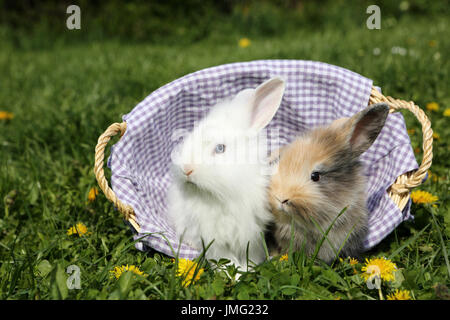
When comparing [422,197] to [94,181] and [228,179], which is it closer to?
[228,179]

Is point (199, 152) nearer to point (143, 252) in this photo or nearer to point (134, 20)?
point (143, 252)

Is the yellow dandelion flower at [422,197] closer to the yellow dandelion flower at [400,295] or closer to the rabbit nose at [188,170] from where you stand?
the yellow dandelion flower at [400,295]

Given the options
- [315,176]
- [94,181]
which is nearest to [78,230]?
[94,181]

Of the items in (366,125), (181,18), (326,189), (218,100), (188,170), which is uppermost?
(181,18)

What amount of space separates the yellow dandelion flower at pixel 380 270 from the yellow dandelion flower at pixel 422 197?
2.29ft

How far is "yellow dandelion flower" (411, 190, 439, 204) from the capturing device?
2.46 metres

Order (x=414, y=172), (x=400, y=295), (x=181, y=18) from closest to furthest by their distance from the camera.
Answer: (x=400, y=295) → (x=414, y=172) → (x=181, y=18)

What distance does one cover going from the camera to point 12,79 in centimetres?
559

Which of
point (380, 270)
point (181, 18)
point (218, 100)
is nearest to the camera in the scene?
point (380, 270)

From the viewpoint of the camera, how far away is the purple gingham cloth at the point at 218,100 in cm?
231

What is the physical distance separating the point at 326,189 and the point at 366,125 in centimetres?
41

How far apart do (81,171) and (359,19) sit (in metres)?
5.96

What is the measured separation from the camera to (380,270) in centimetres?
188

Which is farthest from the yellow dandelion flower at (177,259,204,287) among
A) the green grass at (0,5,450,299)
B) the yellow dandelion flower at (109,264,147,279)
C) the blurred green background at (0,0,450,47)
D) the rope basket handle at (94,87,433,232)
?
the blurred green background at (0,0,450,47)
